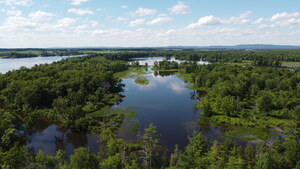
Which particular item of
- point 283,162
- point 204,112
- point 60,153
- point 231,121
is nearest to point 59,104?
point 60,153

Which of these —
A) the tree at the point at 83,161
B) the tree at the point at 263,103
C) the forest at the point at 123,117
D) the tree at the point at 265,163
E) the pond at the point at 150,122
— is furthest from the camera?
the tree at the point at 263,103

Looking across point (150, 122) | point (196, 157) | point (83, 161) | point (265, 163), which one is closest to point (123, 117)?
point (150, 122)

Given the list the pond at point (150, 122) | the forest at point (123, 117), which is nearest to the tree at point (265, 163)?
the forest at point (123, 117)

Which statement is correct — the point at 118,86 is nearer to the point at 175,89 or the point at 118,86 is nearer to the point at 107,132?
the point at 175,89

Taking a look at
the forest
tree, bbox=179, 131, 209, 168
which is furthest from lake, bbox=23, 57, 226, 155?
tree, bbox=179, 131, 209, 168

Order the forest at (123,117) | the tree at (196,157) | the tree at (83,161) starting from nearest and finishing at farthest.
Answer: the tree at (196,157)
the tree at (83,161)
the forest at (123,117)

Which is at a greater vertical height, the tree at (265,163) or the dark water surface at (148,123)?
the tree at (265,163)

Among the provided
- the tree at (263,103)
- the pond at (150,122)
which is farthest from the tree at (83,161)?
the tree at (263,103)

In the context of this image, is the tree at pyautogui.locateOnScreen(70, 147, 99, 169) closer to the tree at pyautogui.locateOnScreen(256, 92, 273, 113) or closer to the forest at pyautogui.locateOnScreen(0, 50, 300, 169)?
the forest at pyautogui.locateOnScreen(0, 50, 300, 169)

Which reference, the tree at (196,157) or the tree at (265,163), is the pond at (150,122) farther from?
the tree at (265,163)

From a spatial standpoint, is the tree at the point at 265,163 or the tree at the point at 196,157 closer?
the tree at the point at 196,157

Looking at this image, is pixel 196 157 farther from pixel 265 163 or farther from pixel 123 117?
pixel 123 117
